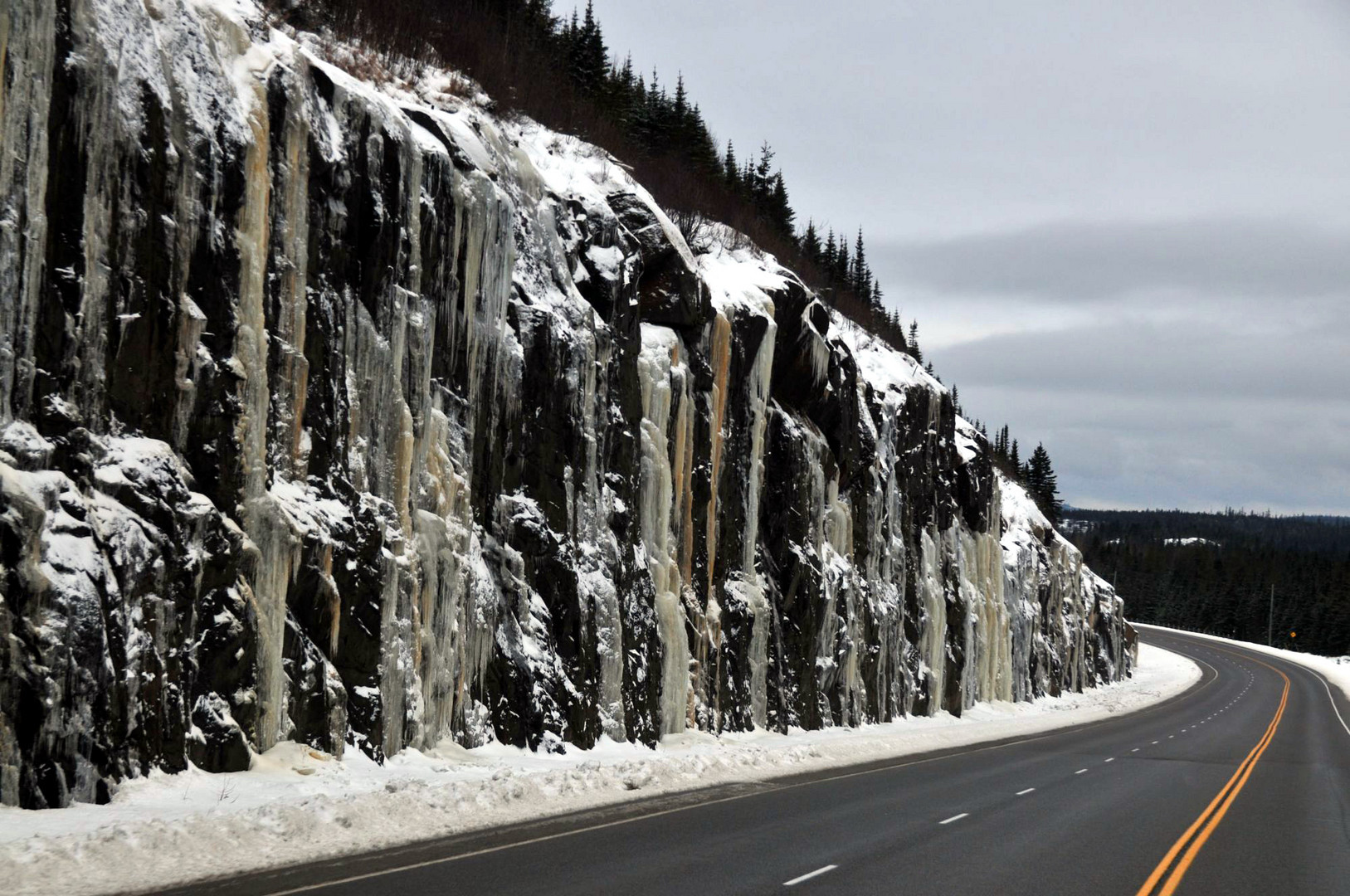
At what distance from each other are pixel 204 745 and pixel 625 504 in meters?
11.3

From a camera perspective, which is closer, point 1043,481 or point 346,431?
point 346,431

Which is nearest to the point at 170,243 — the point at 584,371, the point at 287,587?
the point at 287,587

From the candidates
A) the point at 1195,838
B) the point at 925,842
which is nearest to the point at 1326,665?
the point at 1195,838

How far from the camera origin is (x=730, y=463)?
28.7m

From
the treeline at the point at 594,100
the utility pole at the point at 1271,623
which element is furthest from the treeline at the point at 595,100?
the utility pole at the point at 1271,623

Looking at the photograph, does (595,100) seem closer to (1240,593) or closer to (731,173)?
(731,173)

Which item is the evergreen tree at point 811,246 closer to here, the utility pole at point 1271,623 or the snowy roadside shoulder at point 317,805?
the snowy roadside shoulder at point 317,805

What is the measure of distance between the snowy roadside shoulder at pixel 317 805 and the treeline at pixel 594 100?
16354 mm

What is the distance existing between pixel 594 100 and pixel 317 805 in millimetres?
35001

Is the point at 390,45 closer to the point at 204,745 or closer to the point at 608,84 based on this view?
the point at 204,745

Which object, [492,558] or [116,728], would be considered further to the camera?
[492,558]

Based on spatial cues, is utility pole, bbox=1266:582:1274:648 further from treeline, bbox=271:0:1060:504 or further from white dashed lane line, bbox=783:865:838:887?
white dashed lane line, bbox=783:865:838:887

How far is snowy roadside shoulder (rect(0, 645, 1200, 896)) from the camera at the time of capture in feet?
31.7

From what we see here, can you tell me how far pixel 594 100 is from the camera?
4294 centimetres
